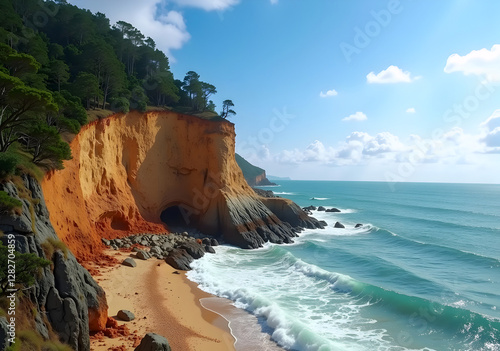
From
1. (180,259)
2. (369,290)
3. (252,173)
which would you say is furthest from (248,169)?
(369,290)

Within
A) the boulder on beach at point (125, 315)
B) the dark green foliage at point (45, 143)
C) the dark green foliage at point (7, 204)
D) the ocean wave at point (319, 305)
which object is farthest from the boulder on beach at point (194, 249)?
the dark green foliage at point (7, 204)

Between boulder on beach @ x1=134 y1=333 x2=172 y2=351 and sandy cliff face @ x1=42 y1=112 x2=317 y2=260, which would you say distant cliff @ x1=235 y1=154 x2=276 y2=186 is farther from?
boulder on beach @ x1=134 y1=333 x2=172 y2=351

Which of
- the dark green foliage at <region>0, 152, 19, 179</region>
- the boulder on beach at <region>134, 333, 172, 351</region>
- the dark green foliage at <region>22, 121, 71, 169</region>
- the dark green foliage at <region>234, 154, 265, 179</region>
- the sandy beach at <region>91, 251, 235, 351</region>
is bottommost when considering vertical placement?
the sandy beach at <region>91, 251, 235, 351</region>

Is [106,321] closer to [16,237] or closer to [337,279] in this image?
[16,237]

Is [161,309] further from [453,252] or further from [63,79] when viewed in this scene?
[453,252]

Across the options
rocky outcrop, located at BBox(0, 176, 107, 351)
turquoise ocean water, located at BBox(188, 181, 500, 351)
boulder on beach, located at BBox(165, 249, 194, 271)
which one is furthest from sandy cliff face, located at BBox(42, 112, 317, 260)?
rocky outcrop, located at BBox(0, 176, 107, 351)

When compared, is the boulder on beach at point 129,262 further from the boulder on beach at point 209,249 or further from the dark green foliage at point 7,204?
the dark green foliage at point 7,204

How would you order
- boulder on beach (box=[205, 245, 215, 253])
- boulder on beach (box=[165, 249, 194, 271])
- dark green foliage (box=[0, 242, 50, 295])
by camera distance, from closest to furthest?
dark green foliage (box=[0, 242, 50, 295]), boulder on beach (box=[165, 249, 194, 271]), boulder on beach (box=[205, 245, 215, 253])
